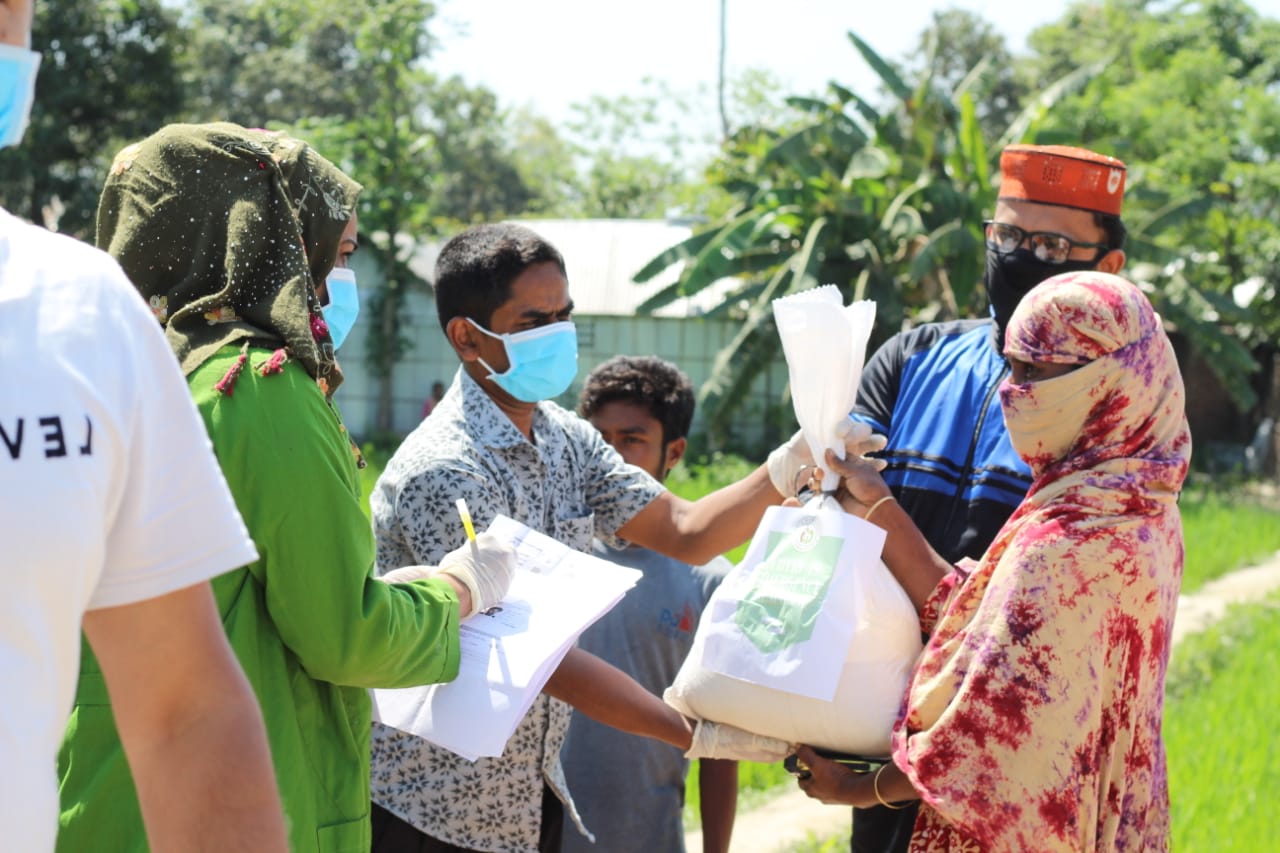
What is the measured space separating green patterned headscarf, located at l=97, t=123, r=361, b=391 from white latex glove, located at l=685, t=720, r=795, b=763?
952 mm

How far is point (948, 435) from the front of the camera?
8.84 ft

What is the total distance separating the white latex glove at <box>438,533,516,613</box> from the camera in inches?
82.2

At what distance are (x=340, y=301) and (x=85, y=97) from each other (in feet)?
60.8

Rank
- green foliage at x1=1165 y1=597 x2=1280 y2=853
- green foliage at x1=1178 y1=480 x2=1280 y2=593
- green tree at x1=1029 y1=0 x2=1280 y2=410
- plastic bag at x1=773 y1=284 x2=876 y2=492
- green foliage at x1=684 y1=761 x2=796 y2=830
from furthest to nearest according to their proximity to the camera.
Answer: green tree at x1=1029 y1=0 x2=1280 y2=410
green foliage at x1=1178 y1=480 x2=1280 y2=593
green foliage at x1=684 y1=761 x2=796 y2=830
green foliage at x1=1165 y1=597 x2=1280 y2=853
plastic bag at x1=773 y1=284 x2=876 y2=492

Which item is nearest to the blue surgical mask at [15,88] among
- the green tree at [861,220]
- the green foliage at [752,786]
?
the green foliage at [752,786]

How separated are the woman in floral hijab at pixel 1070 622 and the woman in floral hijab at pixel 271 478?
876 millimetres

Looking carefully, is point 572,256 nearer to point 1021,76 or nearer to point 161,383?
point 1021,76

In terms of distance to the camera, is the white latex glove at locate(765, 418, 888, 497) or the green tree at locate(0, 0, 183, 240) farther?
the green tree at locate(0, 0, 183, 240)

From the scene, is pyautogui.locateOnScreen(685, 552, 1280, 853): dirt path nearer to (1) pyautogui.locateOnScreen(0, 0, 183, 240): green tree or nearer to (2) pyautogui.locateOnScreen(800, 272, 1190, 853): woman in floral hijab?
(2) pyautogui.locateOnScreen(800, 272, 1190, 853): woman in floral hijab

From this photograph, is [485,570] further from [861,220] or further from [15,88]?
[861,220]

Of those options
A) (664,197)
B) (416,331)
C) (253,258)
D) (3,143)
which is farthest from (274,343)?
(664,197)

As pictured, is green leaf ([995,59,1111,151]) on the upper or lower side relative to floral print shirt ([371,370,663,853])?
upper

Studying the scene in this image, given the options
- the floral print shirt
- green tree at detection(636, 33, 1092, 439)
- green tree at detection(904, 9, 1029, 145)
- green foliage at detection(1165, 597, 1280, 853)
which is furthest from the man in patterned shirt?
green tree at detection(904, 9, 1029, 145)

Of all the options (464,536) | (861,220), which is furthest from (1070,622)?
(861,220)
